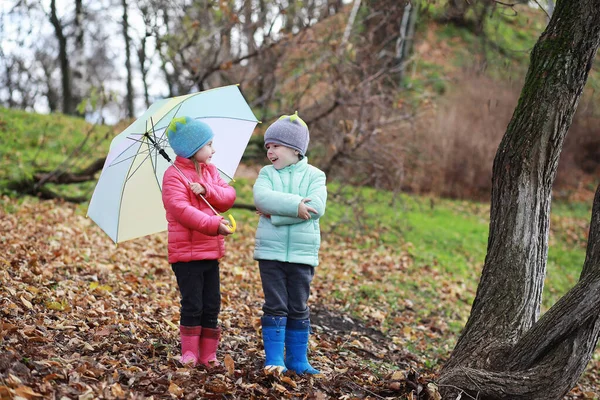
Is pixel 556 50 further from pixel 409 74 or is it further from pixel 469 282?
pixel 409 74

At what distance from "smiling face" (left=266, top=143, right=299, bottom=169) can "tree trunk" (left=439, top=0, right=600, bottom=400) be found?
1.43 m

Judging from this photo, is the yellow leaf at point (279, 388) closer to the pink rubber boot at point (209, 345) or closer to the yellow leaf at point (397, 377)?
the pink rubber boot at point (209, 345)

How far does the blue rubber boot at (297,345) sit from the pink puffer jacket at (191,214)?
67 cm

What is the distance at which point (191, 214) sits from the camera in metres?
3.76

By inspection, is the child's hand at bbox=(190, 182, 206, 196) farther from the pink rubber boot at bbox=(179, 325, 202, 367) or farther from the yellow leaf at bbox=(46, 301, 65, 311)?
the yellow leaf at bbox=(46, 301, 65, 311)

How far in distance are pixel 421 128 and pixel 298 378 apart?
12.6 meters

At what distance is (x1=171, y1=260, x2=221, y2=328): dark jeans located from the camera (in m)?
3.95

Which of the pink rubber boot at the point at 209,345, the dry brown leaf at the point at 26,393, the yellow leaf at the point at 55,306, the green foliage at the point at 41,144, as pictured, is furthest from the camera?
the green foliage at the point at 41,144

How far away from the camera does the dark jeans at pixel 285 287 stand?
12.9 feet

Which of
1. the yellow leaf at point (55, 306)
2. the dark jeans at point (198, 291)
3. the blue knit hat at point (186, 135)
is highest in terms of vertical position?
the blue knit hat at point (186, 135)

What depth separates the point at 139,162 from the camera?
430cm

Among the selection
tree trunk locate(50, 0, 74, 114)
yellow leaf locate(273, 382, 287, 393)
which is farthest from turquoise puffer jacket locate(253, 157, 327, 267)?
tree trunk locate(50, 0, 74, 114)

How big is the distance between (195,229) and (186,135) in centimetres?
58

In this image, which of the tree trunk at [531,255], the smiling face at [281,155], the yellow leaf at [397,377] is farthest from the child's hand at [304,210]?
the tree trunk at [531,255]
